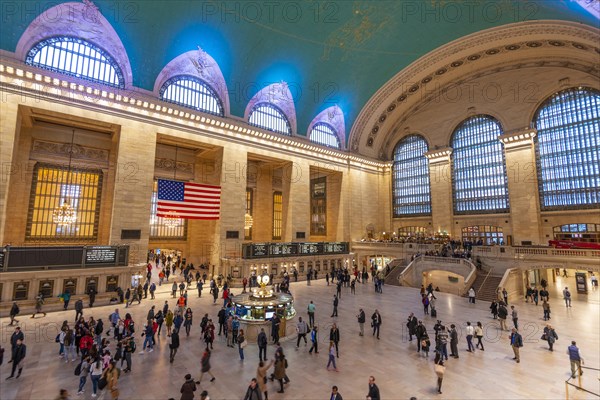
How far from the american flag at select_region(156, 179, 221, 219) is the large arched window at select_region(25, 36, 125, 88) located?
287 inches

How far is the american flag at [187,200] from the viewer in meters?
17.4

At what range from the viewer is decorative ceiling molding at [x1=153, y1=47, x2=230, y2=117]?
782 inches

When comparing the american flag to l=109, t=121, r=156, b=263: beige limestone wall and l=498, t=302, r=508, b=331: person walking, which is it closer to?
l=109, t=121, r=156, b=263: beige limestone wall

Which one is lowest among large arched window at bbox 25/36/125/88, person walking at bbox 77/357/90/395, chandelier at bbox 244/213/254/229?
person walking at bbox 77/357/90/395

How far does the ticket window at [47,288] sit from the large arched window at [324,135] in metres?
22.6

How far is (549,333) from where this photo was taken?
9695 millimetres

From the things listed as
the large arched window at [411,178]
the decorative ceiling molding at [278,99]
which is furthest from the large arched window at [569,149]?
the decorative ceiling molding at [278,99]

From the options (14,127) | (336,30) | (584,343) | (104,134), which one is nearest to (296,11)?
(336,30)

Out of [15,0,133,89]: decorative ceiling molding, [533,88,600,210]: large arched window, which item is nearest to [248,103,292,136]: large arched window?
[15,0,133,89]: decorative ceiling molding

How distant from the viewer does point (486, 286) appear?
18.1 metres

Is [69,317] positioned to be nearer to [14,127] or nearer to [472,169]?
[14,127]

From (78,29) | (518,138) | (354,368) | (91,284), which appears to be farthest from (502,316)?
(78,29)

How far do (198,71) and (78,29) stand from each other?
23.3 ft

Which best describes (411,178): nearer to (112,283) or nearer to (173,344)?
(112,283)
